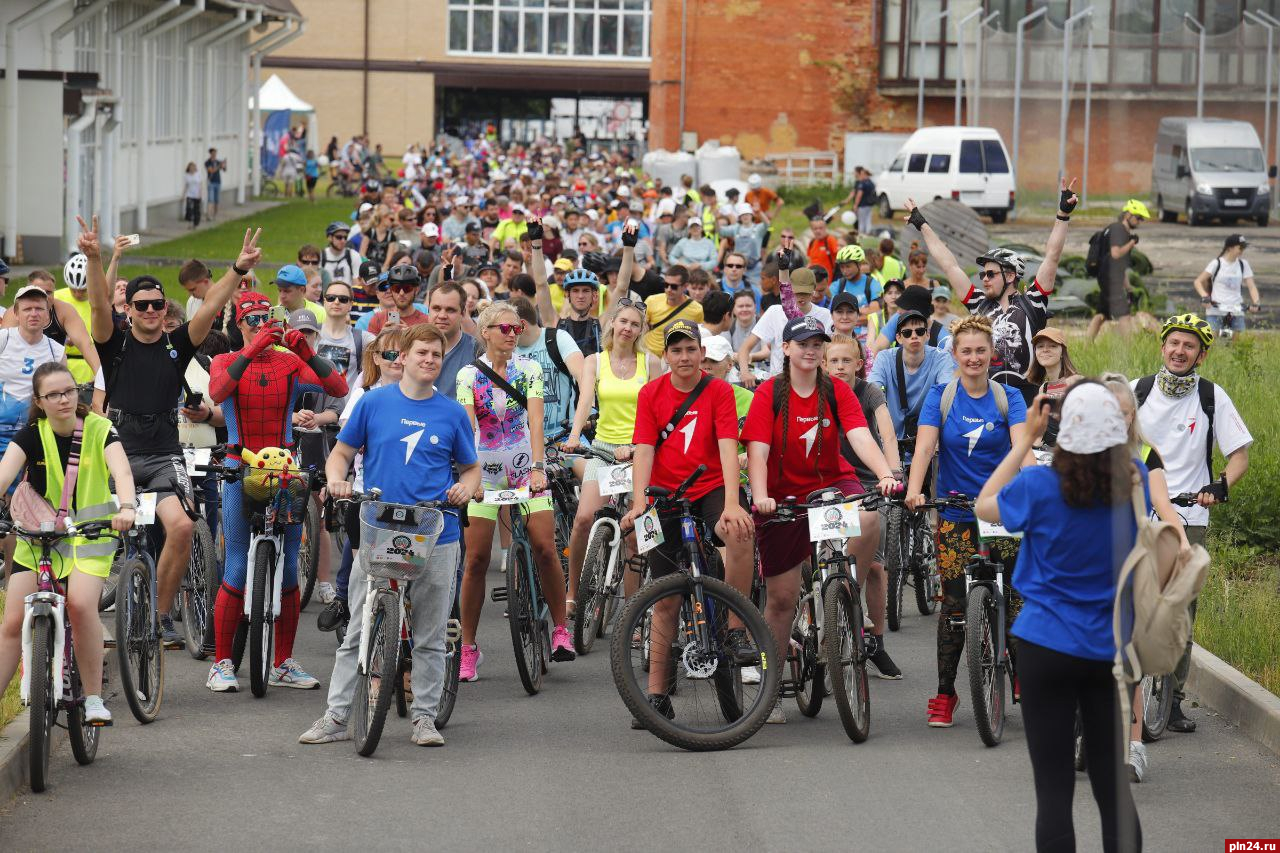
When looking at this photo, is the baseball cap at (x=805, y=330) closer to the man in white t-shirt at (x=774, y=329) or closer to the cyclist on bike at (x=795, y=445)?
the cyclist on bike at (x=795, y=445)

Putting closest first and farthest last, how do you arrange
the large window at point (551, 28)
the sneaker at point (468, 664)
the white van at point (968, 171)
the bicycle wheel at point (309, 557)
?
1. the sneaker at point (468, 664)
2. the bicycle wheel at point (309, 557)
3. the white van at point (968, 171)
4. the large window at point (551, 28)

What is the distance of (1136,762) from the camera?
315 inches

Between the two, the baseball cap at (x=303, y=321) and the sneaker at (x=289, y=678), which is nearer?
the sneaker at (x=289, y=678)

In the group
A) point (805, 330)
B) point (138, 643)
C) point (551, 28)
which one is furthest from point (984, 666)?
point (551, 28)

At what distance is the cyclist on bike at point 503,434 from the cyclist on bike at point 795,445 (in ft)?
4.31

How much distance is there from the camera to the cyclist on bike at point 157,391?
381 inches

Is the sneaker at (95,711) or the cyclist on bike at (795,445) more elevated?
the cyclist on bike at (795,445)

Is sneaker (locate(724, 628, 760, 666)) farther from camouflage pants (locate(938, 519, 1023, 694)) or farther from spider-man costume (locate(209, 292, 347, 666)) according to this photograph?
spider-man costume (locate(209, 292, 347, 666))

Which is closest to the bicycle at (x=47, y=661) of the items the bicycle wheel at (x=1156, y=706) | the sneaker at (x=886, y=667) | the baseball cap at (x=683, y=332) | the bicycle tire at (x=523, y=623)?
the bicycle tire at (x=523, y=623)

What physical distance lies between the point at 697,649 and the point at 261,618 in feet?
7.49

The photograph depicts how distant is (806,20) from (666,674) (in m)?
62.6

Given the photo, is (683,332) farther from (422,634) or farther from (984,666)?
(984,666)

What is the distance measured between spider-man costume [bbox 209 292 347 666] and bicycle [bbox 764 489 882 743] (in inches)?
103

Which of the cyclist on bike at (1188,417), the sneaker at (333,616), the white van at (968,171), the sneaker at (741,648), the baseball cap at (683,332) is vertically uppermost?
the white van at (968,171)
